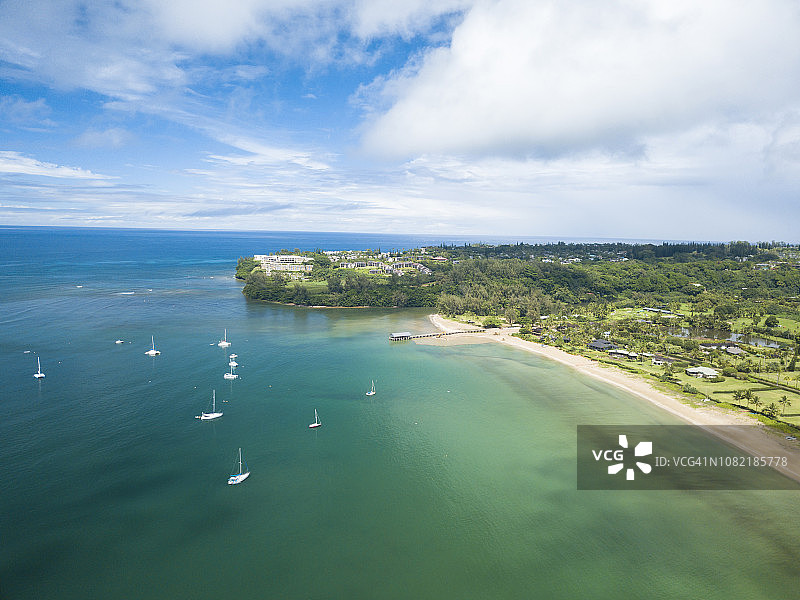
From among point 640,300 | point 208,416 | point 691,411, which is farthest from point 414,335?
point 640,300

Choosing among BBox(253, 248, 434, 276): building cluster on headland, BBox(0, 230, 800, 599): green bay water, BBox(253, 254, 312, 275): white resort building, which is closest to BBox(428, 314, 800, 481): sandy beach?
BBox(0, 230, 800, 599): green bay water

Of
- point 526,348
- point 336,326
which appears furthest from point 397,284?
point 526,348

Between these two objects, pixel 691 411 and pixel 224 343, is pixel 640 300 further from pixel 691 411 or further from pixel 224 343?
pixel 224 343

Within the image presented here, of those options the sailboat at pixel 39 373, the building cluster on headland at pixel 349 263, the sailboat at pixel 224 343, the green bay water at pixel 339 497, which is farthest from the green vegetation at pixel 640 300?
the sailboat at pixel 39 373

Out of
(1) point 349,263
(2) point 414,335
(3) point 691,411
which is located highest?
A: (1) point 349,263

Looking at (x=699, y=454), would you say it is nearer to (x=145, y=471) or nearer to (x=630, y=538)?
(x=630, y=538)

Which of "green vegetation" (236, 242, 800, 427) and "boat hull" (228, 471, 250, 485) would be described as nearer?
"boat hull" (228, 471, 250, 485)

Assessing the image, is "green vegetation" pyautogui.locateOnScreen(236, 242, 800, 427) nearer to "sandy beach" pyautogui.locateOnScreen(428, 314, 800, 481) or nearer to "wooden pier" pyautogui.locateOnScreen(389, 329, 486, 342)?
"sandy beach" pyautogui.locateOnScreen(428, 314, 800, 481)
